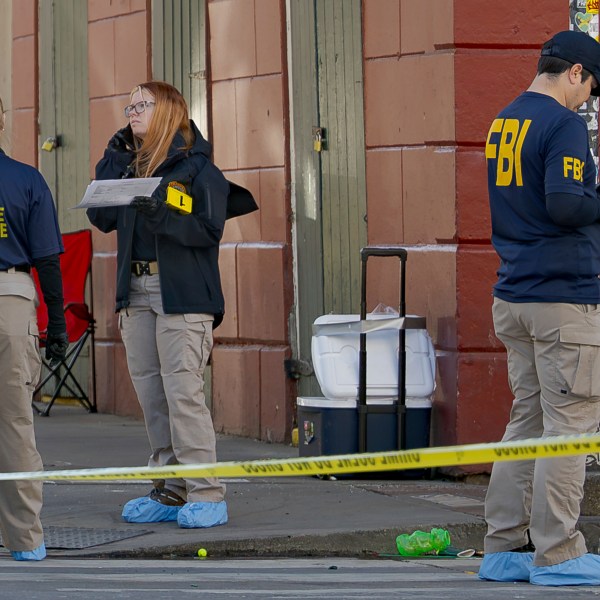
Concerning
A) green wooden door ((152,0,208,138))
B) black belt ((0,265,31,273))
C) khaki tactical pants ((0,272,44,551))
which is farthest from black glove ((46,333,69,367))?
green wooden door ((152,0,208,138))

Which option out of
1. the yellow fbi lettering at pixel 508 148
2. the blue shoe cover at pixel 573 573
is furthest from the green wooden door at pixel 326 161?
the blue shoe cover at pixel 573 573

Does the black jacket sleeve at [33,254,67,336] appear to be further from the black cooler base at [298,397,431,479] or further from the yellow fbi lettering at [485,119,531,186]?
the black cooler base at [298,397,431,479]

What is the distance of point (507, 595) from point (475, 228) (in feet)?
11.0

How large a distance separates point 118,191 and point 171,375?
88 centimetres

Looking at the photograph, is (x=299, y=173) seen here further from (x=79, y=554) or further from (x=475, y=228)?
(x=79, y=554)

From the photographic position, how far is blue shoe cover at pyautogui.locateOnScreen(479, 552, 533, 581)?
6.36 m

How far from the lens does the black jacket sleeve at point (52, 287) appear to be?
275 inches

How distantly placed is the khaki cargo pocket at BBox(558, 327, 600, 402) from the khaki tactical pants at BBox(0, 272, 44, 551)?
219 cm

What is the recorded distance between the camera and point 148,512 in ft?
25.4

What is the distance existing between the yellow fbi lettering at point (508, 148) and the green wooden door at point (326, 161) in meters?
3.53

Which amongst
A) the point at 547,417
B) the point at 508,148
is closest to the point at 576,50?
the point at 508,148

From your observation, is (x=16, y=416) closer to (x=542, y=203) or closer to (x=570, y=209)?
(x=542, y=203)

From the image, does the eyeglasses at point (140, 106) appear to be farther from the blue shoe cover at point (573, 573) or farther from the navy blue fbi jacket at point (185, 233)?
the blue shoe cover at point (573, 573)

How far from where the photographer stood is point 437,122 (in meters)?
9.16
